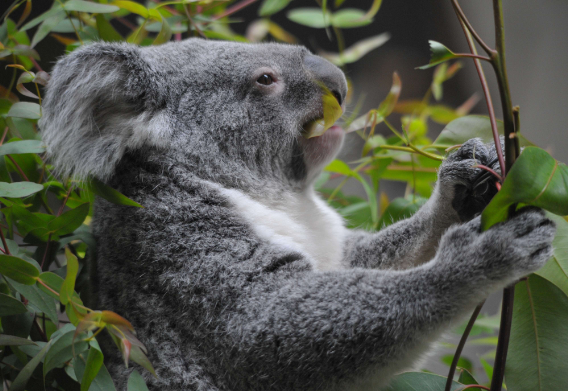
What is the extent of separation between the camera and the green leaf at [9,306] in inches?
50.6

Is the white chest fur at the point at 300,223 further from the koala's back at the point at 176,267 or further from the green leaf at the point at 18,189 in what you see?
the green leaf at the point at 18,189

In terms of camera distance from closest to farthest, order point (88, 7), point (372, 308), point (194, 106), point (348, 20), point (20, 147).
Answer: point (372, 308) → point (20, 147) → point (88, 7) → point (194, 106) → point (348, 20)

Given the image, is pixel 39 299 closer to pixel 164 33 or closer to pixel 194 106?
pixel 194 106

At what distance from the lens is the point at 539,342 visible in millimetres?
1264

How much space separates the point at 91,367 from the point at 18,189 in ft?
1.84

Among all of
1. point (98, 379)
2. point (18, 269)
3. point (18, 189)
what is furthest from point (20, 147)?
point (98, 379)

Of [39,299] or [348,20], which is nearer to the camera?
[39,299]

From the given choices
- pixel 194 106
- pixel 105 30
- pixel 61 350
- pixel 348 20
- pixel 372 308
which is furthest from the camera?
pixel 348 20

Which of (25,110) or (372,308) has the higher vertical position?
(25,110)

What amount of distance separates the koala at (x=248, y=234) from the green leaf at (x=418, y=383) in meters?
0.11

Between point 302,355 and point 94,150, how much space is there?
2.97 feet

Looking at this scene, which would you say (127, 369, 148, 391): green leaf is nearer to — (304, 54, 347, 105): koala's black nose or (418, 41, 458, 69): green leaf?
(418, 41, 458, 69): green leaf

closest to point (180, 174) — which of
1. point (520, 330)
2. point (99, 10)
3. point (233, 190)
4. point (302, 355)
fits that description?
point (233, 190)

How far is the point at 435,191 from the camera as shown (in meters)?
1.68
